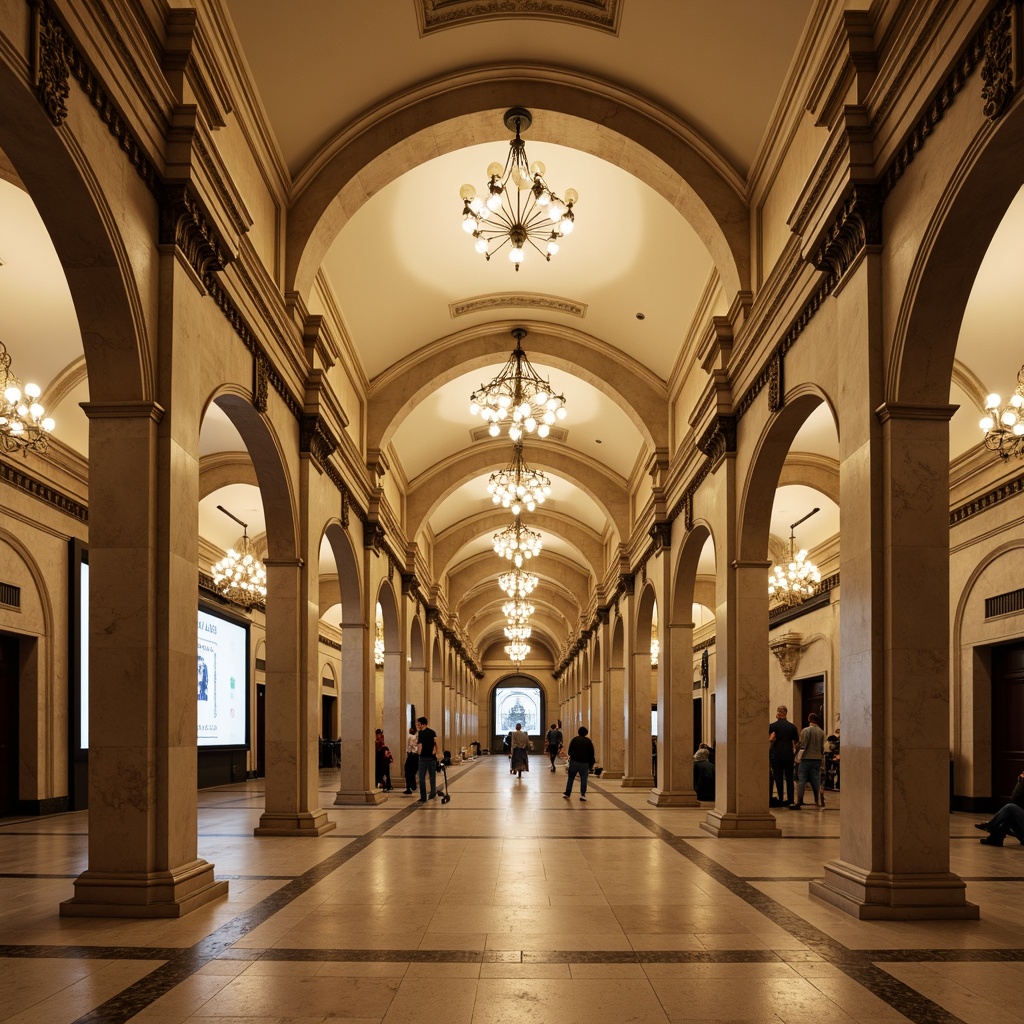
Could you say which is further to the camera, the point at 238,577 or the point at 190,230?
the point at 238,577

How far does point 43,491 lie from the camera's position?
14.2 m

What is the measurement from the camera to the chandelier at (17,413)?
A: 10.1 metres

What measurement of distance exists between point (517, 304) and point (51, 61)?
11.0m

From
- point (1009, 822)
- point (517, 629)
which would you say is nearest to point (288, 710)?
point (1009, 822)

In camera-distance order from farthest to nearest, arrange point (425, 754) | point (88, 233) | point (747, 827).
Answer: point (425, 754), point (747, 827), point (88, 233)

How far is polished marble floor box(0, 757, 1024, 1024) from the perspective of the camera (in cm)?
482

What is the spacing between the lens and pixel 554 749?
3023 centimetres

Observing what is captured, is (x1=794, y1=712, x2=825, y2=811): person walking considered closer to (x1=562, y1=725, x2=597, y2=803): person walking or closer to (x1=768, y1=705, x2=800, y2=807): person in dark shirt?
(x1=768, y1=705, x2=800, y2=807): person in dark shirt

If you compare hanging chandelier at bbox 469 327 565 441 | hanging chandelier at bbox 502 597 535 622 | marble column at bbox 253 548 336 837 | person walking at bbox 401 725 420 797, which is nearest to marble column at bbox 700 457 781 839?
hanging chandelier at bbox 469 327 565 441

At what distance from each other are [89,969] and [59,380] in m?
9.85

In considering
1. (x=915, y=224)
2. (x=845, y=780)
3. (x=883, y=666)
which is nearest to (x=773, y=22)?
(x=915, y=224)

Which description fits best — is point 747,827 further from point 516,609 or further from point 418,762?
point 516,609

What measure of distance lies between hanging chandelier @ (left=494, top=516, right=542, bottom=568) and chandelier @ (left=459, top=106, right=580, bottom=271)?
411 inches

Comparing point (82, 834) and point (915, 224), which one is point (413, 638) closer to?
point (82, 834)
